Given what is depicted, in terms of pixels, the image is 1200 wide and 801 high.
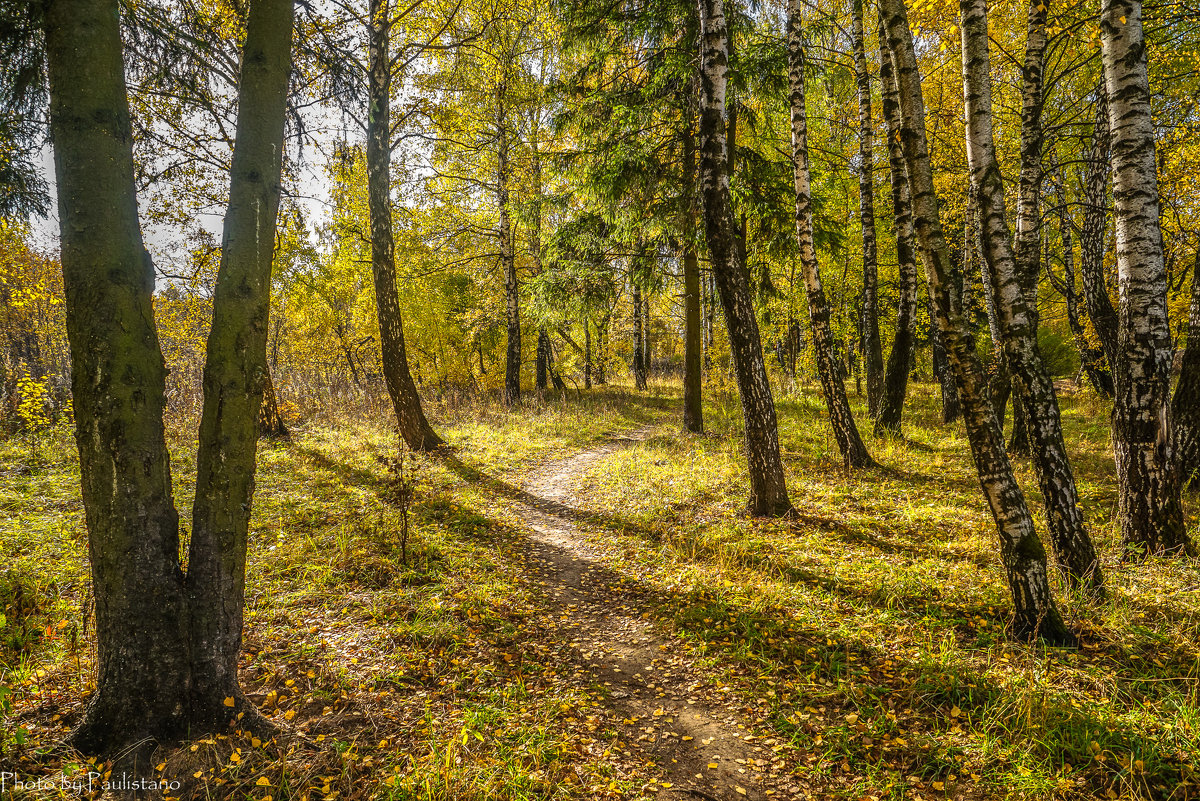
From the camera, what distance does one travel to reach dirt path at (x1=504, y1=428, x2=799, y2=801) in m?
2.86

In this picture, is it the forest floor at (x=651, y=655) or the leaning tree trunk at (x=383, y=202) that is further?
the leaning tree trunk at (x=383, y=202)

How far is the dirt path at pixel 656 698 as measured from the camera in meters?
2.86

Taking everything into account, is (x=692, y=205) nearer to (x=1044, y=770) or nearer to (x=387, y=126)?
(x=387, y=126)

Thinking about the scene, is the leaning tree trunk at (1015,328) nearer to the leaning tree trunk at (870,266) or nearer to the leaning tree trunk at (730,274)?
the leaning tree trunk at (730,274)

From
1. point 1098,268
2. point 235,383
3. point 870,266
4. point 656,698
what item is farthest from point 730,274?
point 1098,268

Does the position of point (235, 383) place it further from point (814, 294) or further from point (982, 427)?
Answer: point (814, 294)

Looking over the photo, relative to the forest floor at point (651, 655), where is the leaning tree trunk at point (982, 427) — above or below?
above

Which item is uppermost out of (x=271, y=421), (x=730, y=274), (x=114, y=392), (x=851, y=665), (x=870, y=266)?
(x=870, y=266)

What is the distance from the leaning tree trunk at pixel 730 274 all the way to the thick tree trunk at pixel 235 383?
4463 millimetres

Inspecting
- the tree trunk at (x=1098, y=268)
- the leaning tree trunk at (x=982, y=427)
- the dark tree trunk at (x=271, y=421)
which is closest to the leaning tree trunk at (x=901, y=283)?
the tree trunk at (x=1098, y=268)

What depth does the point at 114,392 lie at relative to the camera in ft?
8.23

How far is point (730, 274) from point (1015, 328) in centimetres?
286

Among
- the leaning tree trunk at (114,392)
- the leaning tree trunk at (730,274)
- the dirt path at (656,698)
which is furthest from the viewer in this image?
the leaning tree trunk at (730,274)

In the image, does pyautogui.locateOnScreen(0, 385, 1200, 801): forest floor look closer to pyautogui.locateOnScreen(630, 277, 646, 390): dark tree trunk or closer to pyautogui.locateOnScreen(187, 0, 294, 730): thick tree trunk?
pyautogui.locateOnScreen(187, 0, 294, 730): thick tree trunk
